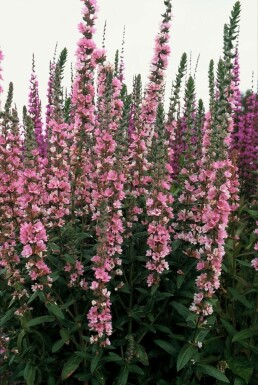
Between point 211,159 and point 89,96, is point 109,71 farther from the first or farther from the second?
point 211,159

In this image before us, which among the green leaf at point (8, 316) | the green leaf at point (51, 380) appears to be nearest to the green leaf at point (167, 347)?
the green leaf at point (51, 380)

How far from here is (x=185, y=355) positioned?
14.6 ft

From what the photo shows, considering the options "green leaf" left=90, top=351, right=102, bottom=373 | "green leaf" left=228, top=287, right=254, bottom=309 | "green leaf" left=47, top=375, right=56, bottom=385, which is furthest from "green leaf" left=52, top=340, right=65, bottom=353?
"green leaf" left=228, top=287, right=254, bottom=309

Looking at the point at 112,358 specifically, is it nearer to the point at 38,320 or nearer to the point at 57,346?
the point at 57,346

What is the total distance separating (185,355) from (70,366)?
3.54 feet

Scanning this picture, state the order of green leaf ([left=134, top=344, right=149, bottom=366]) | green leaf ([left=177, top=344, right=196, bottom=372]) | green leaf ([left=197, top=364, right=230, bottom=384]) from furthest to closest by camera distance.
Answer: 1. green leaf ([left=134, top=344, right=149, bottom=366])
2. green leaf ([left=197, top=364, right=230, bottom=384])
3. green leaf ([left=177, top=344, right=196, bottom=372])

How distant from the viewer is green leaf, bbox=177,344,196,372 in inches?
172

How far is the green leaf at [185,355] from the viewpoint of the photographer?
4.38m

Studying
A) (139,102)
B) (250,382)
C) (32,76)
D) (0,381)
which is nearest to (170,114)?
(139,102)

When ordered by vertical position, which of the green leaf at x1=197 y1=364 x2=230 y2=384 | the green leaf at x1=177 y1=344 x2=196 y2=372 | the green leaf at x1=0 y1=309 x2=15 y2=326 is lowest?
the green leaf at x1=197 y1=364 x2=230 y2=384

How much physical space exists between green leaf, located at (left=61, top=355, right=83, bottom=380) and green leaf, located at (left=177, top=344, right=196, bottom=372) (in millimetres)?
955

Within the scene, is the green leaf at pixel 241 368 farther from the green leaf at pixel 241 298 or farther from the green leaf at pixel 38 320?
the green leaf at pixel 38 320

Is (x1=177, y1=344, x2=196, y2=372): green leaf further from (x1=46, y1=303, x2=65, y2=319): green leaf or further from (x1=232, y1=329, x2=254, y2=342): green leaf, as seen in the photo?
(x1=46, y1=303, x2=65, y2=319): green leaf

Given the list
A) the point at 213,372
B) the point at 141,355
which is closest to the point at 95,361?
the point at 141,355
